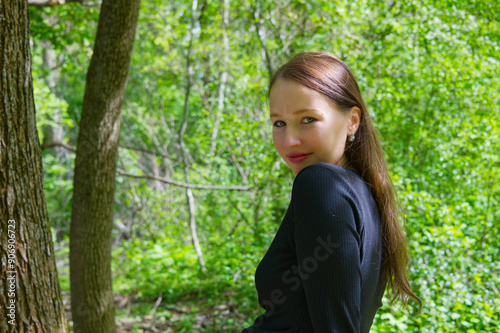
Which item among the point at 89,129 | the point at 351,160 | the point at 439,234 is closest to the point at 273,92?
the point at 351,160

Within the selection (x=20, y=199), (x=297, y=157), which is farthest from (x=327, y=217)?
(x=20, y=199)

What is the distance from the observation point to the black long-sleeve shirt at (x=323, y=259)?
1.02m

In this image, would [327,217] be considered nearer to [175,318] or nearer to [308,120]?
[308,120]

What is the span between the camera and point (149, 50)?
28.7 ft

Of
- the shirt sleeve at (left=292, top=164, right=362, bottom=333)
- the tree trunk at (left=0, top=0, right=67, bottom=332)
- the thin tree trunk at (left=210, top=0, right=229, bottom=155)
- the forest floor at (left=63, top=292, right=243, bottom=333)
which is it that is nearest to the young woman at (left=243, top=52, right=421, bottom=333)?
the shirt sleeve at (left=292, top=164, right=362, bottom=333)

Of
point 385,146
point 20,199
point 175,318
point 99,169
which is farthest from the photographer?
point 175,318

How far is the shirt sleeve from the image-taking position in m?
1.02

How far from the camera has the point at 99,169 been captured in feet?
Answer: 11.3

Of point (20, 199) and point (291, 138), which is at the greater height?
point (291, 138)

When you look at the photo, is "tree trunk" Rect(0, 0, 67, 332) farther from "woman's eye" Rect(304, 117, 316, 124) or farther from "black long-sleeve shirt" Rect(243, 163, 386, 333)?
"woman's eye" Rect(304, 117, 316, 124)

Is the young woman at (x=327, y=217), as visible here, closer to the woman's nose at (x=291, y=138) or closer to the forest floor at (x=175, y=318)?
the woman's nose at (x=291, y=138)

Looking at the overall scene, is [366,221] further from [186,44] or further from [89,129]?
[186,44]

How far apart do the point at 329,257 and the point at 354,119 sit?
0.55 m

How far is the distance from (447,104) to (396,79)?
59cm
